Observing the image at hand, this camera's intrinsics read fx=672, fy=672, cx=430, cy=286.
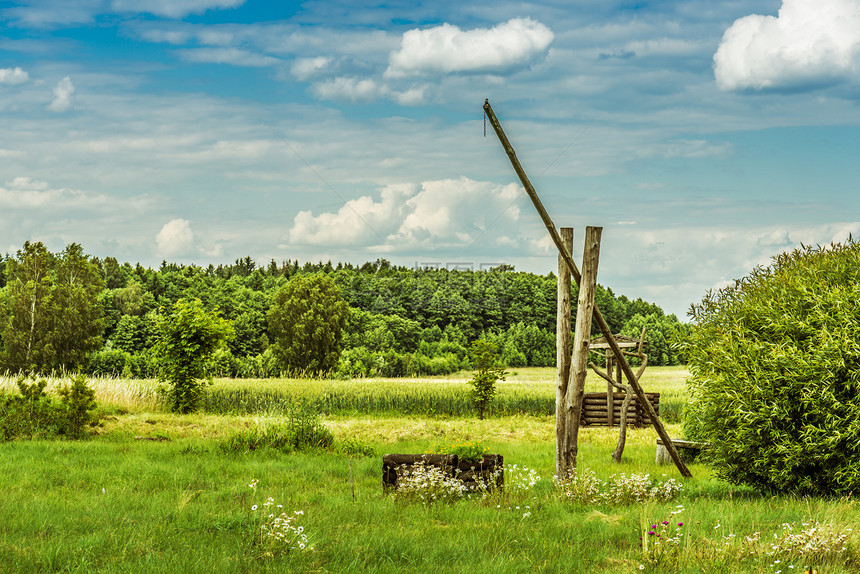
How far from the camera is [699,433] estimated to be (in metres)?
10.4

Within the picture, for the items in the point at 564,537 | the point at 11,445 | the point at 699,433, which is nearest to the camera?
the point at 564,537

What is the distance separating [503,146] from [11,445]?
1173cm

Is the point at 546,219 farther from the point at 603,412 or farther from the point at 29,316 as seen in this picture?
the point at 29,316

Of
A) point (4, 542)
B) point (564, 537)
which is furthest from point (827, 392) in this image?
point (4, 542)

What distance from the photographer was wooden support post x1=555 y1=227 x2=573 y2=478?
393 inches

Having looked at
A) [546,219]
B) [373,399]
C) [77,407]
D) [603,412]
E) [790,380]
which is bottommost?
[373,399]

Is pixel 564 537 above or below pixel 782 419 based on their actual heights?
below

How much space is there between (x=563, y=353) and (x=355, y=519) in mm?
4193

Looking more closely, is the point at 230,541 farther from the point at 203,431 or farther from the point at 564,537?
the point at 203,431

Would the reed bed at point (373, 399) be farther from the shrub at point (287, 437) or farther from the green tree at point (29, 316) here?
the green tree at point (29, 316)

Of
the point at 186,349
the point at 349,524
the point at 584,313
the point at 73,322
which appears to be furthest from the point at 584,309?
the point at 73,322

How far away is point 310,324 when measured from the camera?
45.5 meters

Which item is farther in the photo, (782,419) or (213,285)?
(213,285)

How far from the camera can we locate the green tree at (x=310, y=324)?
45.4 metres
